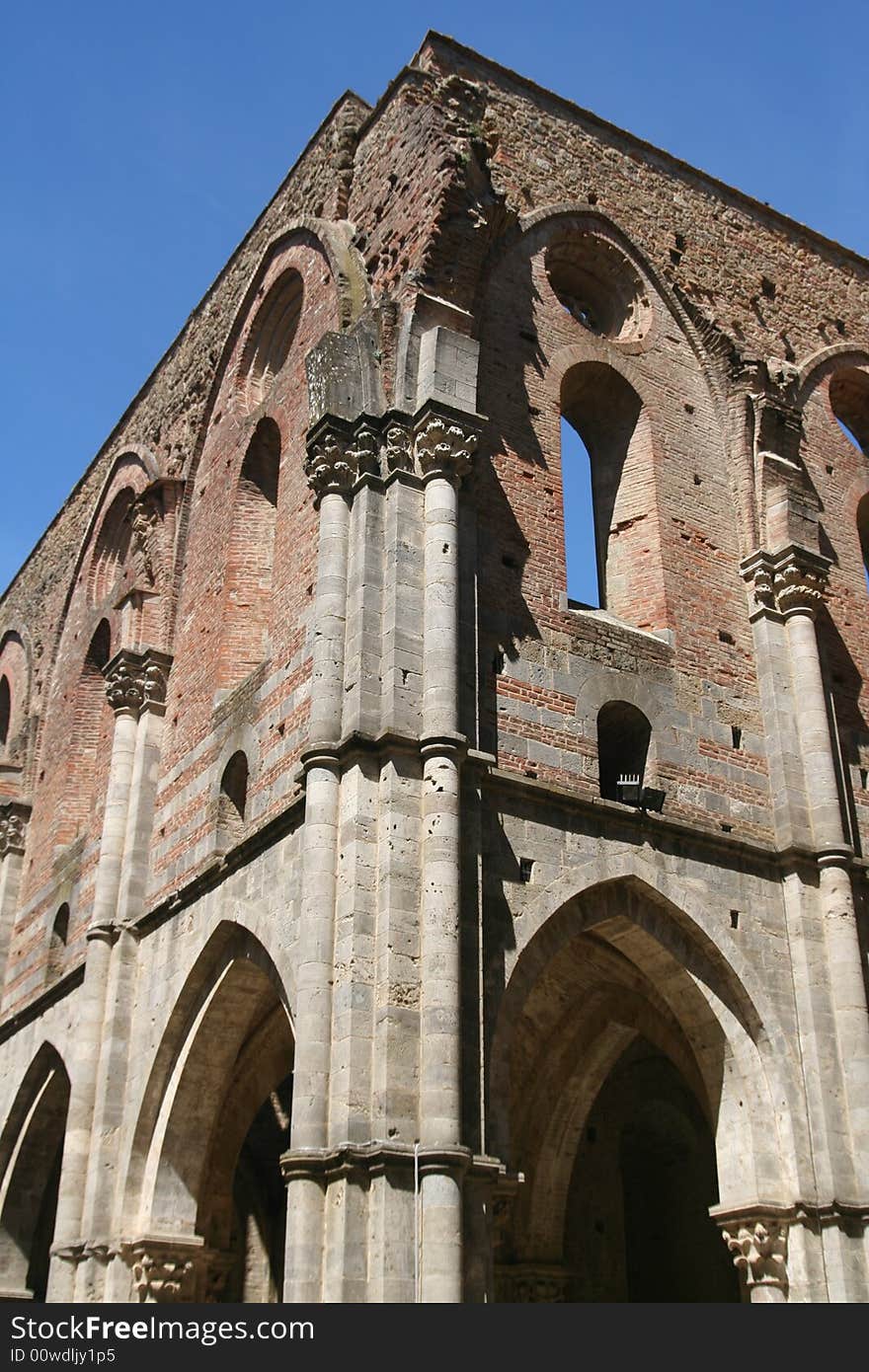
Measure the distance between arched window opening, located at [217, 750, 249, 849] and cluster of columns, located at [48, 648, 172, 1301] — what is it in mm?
1633

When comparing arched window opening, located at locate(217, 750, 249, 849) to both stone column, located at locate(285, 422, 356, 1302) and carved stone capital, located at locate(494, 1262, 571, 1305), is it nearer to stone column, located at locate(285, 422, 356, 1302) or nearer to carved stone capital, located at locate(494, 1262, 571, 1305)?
stone column, located at locate(285, 422, 356, 1302)

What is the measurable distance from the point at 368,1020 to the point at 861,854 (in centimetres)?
522

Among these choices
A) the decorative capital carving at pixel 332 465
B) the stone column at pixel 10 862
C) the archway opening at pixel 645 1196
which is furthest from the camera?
the stone column at pixel 10 862

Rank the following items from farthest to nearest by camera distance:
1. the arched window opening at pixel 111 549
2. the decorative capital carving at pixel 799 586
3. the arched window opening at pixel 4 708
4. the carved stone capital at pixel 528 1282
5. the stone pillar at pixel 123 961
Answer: the arched window opening at pixel 4 708 → the arched window opening at pixel 111 549 → the carved stone capital at pixel 528 1282 → the decorative capital carving at pixel 799 586 → the stone pillar at pixel 123 961

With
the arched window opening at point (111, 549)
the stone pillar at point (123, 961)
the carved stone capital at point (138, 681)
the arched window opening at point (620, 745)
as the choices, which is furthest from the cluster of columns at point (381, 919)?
the arched window opening at point (111, 549)

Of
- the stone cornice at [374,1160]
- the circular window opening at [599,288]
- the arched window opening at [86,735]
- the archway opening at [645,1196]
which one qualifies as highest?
the circular window opening at [599,288]

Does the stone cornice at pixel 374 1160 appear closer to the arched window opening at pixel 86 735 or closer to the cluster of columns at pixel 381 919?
the cluster of columns at pixel 381 919

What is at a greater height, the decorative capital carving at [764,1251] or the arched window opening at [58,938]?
the arched window opening at [58,938]

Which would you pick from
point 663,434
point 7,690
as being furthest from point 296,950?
point 7,690

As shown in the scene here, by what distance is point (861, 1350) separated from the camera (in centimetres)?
788

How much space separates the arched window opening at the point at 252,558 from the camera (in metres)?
13.9

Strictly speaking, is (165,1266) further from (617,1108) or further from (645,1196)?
(645,1196)

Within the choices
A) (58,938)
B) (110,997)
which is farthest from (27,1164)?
(110,997)

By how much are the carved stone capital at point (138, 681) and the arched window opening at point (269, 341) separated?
2.86 meters
